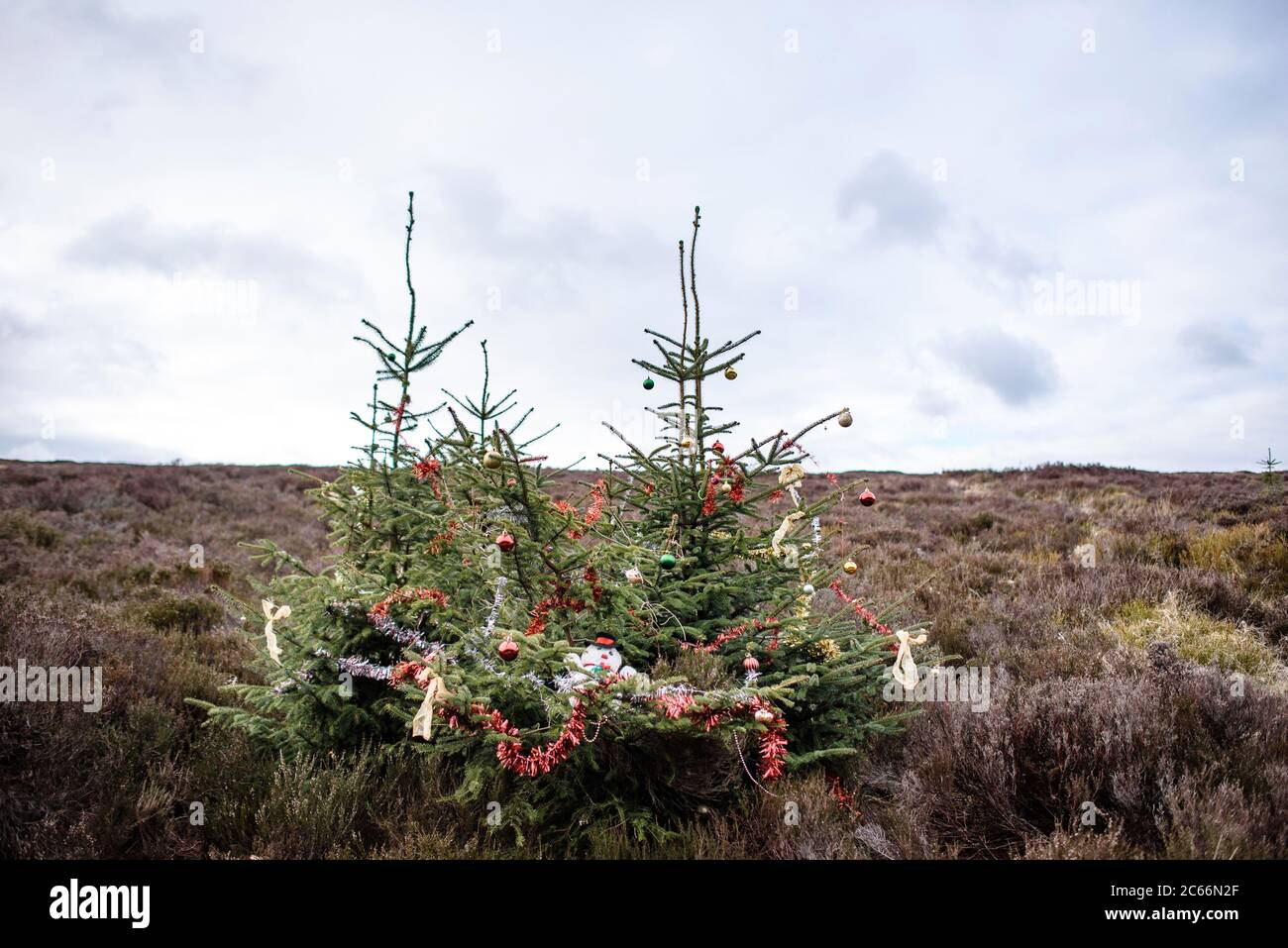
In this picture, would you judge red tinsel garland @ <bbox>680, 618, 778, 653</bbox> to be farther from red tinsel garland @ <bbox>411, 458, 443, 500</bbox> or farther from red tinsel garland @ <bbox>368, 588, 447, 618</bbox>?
red tinsel garland @ <bbox>411, 458, 443, 500</bbox>

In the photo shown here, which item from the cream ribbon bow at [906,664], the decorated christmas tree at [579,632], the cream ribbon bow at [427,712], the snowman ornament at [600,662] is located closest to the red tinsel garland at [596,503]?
the decorated christmas tree at [579,632]

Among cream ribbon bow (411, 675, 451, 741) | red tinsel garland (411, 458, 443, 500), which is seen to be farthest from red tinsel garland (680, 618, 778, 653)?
red tinsel garland (411, 458, 443, 500)

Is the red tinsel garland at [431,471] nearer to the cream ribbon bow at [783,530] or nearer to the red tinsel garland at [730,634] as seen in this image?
the red tinsel garland at [730,634]

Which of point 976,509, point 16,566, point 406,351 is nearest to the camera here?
point 406,351

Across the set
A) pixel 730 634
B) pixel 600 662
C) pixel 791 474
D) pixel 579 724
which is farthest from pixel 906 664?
pixel 579 724

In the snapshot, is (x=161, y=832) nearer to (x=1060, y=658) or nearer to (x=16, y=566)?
(x=1060, y=658)

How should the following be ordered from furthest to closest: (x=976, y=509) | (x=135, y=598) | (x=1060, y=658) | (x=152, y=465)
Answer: (x=152, y=465)
(x=976, y=509)
(x=135, y=598)
(x=1060, y=658)

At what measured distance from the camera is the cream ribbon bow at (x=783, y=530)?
3406 mm

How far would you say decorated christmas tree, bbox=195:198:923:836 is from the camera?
9.00 feet
